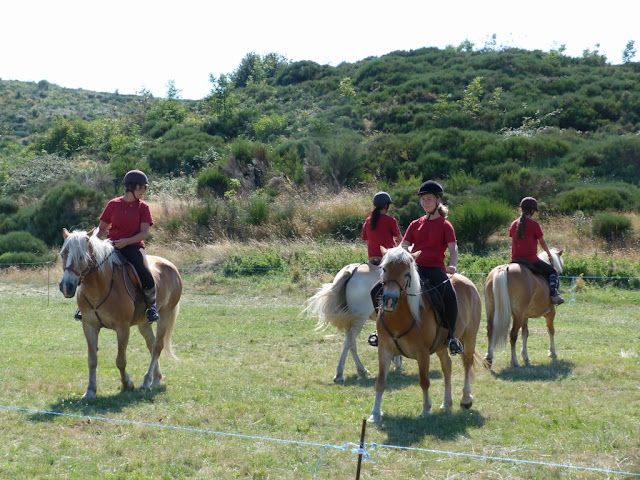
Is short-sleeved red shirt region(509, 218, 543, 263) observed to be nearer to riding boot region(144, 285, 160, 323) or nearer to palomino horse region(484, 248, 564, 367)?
palomino horse region(484, 248, 564, 367)

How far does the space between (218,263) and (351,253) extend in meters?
4.75

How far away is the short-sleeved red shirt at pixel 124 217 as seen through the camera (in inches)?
345

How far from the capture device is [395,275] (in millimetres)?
6848

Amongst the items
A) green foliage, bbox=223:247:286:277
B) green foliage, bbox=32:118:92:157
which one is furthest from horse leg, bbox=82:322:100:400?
green foliage, bbox=32:118:92:157

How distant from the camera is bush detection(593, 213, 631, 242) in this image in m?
23.2

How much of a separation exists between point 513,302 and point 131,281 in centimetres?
592

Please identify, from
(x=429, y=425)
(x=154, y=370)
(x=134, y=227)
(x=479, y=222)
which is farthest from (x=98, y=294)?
(x=479, y=222)

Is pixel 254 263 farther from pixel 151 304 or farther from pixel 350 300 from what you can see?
pixel 151 304

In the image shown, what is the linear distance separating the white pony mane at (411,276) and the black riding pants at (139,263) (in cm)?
339

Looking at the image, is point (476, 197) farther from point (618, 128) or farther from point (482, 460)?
point (482, 460)

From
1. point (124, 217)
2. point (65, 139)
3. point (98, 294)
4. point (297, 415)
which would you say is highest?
point (65, 139)

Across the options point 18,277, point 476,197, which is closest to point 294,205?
point 476,197

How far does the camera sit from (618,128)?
38.1 metres

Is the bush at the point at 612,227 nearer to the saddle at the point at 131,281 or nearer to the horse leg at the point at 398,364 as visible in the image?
the horse leg at the point at 398,364
